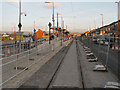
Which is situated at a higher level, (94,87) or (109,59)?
(109,59)

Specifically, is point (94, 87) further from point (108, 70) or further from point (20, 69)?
point (20, 69)

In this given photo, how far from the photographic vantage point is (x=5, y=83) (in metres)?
6.00

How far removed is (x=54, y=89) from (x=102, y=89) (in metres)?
1.89

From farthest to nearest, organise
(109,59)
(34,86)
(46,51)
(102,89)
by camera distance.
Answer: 1. (46,51)
2. (109,59)
3. (34,86)
4. (102,89)

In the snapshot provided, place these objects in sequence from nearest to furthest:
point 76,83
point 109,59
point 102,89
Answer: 1. point 102,89
2. point 76,83
3. point 109,59

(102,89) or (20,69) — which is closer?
(102,89)

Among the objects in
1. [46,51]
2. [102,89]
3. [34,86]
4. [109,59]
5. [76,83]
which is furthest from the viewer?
[46,51]

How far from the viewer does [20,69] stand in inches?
329

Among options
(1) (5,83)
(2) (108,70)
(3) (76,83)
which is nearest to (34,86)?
(1) (5,83)

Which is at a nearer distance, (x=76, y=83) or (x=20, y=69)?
(x=76, y=83)

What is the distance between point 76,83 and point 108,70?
344 cm

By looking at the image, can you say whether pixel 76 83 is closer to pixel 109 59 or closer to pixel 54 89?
pixel 54 89

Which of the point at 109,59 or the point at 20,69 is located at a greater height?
the point at 109,59

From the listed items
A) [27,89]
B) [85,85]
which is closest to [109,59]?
[85,85]
